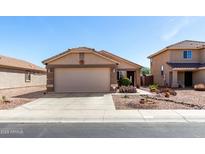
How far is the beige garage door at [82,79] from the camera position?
65.8 ft

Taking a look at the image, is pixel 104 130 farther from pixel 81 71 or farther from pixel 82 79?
pixel 81 71

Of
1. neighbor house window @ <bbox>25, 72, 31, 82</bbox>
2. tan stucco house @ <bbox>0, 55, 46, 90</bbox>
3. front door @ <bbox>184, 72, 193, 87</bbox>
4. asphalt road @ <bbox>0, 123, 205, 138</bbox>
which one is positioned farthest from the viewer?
front door @ <bbox>184, 72, 193, 87</bbox>

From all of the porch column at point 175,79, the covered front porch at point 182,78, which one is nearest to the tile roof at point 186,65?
the covered front porch at point 182,78

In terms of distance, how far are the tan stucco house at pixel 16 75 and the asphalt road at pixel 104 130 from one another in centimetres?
1394

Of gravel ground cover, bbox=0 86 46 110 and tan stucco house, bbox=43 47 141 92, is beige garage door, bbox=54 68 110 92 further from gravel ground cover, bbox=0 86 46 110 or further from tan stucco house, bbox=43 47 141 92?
gravel ground cover, bbox=0 86 46 110

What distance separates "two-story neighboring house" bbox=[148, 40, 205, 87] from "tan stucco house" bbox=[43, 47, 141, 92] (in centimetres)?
1013

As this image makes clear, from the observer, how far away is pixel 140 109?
11.2 meters

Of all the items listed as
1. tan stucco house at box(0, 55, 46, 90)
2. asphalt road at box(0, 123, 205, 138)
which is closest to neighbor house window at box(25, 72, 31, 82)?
tan stucco house at box(0, 55, 46, 90)

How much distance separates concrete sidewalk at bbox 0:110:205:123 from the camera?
8891mm

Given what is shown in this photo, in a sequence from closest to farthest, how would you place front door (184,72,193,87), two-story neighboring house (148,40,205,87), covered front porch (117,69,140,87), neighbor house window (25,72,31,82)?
covered front porch (117,69,140,87), two-story neighboring house (148,40,205,87), neighbor house window (25,72,31,82), front door (184,72,193,87)

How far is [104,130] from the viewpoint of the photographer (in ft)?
24.1

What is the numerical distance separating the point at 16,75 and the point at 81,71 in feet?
26.9

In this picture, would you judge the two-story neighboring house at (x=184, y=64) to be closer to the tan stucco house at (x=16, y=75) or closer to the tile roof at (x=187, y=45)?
the tile roof at (x=187, y=45)

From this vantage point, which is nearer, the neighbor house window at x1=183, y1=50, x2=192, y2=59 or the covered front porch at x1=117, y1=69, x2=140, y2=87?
the covered front porch at x1=117, y1=69, x2=140, y2=87
